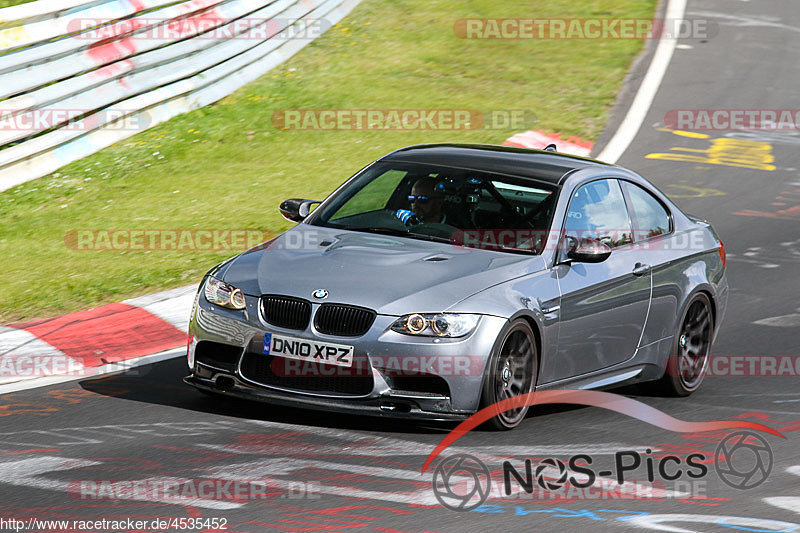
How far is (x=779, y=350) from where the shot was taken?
9148 mm

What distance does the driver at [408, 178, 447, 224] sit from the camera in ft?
24.8

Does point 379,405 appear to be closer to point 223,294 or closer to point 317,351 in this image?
point 317,351

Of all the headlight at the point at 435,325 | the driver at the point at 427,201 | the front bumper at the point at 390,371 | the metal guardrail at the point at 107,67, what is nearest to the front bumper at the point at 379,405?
the front bumper at the point at 390,371

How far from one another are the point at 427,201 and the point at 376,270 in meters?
1.06

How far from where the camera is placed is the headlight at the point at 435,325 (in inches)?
253

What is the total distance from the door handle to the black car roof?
2.41 ft

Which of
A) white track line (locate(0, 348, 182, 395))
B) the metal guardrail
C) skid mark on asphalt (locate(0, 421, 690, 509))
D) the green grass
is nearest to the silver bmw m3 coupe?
skid mark on asphalt (locate(0, 421, 690, 509))

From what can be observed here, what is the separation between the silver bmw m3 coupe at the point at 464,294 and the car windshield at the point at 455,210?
0.01m

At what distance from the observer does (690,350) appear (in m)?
8.38

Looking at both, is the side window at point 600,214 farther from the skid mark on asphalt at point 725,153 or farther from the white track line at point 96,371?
the skid mark on asphalt at point 725,153

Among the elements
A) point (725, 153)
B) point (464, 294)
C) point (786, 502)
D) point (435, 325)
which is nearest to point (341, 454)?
point (435, 325)

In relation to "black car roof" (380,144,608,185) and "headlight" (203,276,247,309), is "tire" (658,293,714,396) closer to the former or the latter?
"black car roof" (380,144,608,185)

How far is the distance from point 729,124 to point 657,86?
5.06 ft

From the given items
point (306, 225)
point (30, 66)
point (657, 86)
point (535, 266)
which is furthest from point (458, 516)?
point (657, 86)
